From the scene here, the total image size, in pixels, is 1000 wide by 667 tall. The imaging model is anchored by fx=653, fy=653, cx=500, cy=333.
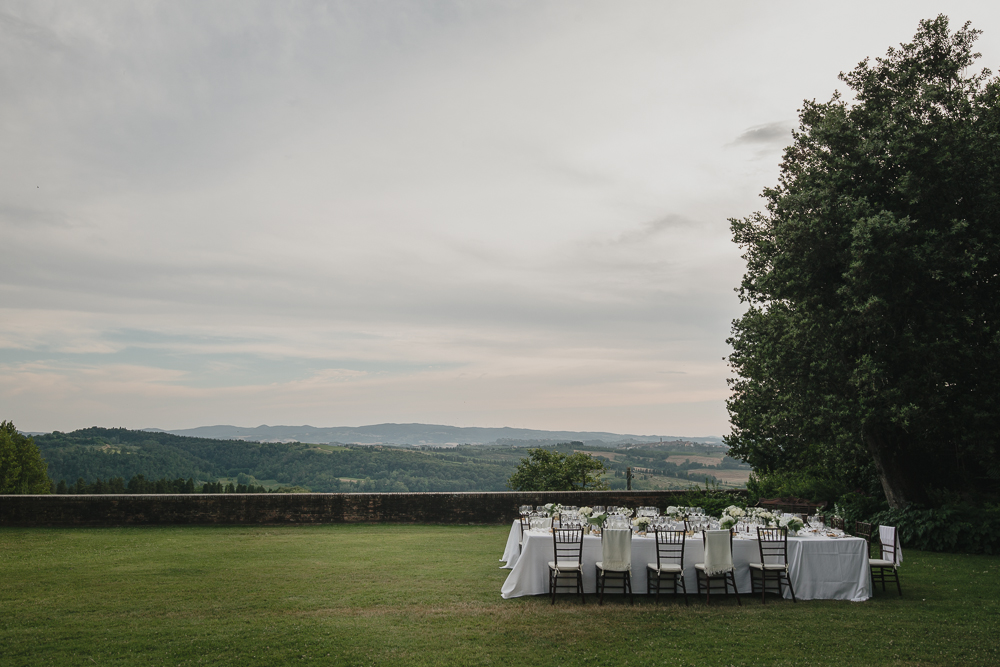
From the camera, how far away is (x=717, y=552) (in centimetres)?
892

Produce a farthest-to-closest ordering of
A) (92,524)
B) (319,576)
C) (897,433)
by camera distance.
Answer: (92,524), (897,433), (319,576)

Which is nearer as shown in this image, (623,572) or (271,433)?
(623,572)

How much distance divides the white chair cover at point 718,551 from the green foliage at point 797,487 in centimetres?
973

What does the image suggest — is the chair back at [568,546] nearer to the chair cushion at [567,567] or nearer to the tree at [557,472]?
the chair cushion at [567,567]

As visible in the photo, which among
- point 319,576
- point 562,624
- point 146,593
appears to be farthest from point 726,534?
point 146,593

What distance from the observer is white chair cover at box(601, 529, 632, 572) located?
8.93 m

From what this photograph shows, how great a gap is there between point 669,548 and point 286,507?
11771mm

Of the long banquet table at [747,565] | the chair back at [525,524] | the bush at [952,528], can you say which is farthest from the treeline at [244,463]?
the long banquet table at [747,565]

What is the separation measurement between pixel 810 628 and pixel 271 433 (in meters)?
202

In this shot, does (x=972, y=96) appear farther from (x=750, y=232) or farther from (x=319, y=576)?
(x=319, y=576)

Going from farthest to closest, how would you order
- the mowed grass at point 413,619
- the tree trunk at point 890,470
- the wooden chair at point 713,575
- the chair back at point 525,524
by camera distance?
the tree trunk at point 890,470, the chair back at point 525,524, the wooden chair at point 713,575, the mowed grass at point 413,619

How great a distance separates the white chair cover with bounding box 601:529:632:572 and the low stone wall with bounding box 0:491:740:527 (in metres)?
8.68

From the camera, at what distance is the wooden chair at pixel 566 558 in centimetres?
890

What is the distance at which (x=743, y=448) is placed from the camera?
21875 millimetres
